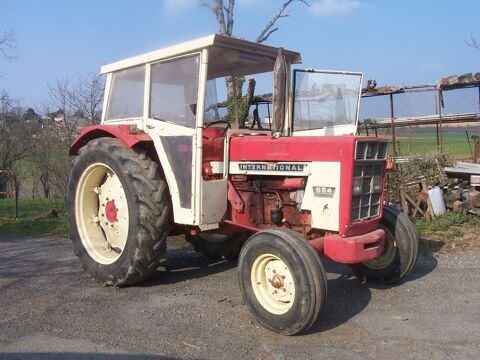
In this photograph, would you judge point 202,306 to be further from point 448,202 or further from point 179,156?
point 448,202

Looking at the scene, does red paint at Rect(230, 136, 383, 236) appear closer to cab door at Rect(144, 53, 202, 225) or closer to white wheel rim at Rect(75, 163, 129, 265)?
cab door at Rect(144, 53, 202, 225)

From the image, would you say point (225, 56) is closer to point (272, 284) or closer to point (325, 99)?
point (325, 99)

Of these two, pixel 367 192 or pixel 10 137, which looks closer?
pixel 367 192

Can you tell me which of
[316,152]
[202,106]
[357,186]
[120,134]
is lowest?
[357,186]

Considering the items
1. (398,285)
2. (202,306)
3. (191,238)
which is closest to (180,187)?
(202,306)

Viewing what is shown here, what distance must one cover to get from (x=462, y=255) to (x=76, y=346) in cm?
484

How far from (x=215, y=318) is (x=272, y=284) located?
24.7 inches

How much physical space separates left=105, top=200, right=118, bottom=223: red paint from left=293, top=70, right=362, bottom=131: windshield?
85.2 inches

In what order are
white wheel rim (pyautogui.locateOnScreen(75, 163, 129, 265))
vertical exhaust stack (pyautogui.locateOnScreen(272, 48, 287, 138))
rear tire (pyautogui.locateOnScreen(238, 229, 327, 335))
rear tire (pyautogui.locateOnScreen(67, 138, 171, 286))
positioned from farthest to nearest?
white wheel rim (pyautogui.locateOnScreen(75, 163, 129, 265)) → rear tire (pyautogui.locateOnScreen(67, 138, 171, 286)) → vertical exhaust stack (pyautogui.locateOnScreen(272, 48, 287, 138)) → rear tire (pyautogui.locateOnScreen(238, 229, 327, 335))

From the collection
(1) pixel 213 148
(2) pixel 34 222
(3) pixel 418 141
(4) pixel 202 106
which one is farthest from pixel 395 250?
(3) pixel 418 141

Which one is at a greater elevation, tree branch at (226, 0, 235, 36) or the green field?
tree branch at (226, 0, 235, 36)

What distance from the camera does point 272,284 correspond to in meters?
4.23

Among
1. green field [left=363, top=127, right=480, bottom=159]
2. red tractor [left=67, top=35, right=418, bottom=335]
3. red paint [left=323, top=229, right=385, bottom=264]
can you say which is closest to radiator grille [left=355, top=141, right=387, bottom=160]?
red tractor [left=67, top=35, right=418, bottom=335]

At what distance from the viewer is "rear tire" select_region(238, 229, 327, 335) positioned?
387 cm
